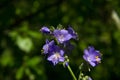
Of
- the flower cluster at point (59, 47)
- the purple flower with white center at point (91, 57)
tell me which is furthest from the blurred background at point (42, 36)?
the flower cluster at point (59, 47)

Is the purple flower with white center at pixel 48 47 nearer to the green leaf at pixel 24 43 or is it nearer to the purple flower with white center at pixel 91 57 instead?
the purple flower with white center at pixel 91 57

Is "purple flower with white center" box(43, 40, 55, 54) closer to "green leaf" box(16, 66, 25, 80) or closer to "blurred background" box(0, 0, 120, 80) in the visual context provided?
"blurred background" box(0, 0, 120, 80)

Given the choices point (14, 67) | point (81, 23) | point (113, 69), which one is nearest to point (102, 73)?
point (113, 69)

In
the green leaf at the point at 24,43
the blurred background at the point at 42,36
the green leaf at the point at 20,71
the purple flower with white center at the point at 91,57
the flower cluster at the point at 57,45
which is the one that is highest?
the blurred background at the point at 42,36

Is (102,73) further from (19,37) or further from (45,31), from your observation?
(45,31)

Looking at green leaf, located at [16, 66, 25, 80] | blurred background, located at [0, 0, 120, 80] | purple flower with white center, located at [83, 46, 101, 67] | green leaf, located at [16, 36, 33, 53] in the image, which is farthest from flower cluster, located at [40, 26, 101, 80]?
green leaf, located at [16, 66, 25, 80]

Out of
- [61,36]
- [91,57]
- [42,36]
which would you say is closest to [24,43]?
[42,36]

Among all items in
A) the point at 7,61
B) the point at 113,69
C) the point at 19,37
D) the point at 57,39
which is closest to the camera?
the point at 57,39
